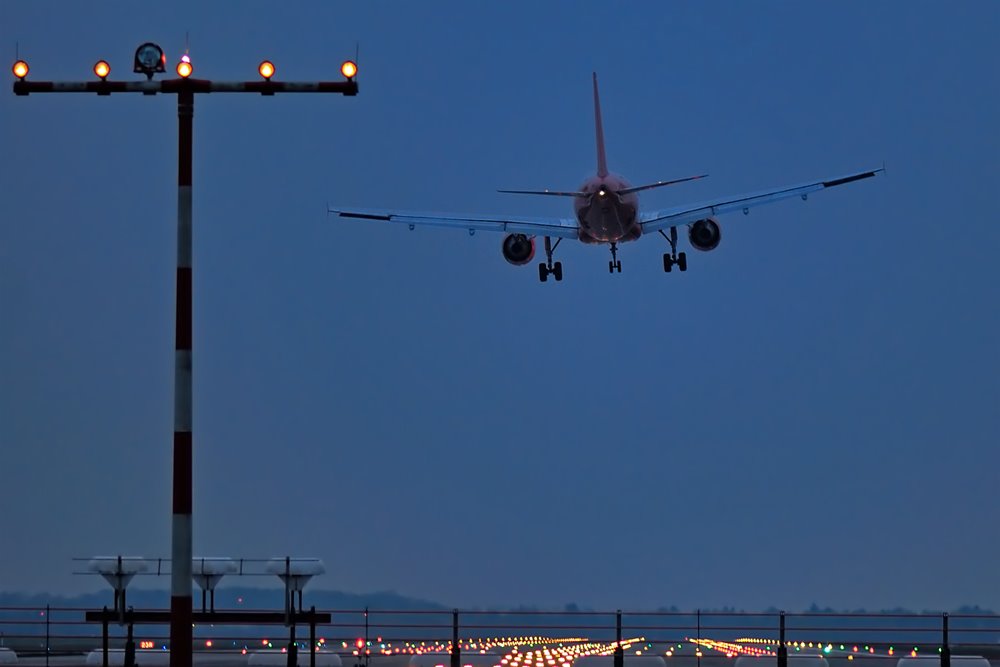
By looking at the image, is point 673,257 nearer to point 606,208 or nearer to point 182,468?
point 606,208

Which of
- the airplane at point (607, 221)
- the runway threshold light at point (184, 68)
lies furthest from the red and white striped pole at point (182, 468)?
the airplane at point (607, 221)

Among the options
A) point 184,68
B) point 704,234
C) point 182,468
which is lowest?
point 182,468

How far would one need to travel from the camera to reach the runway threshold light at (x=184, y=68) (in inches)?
1268

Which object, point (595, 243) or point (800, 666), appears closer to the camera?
point (800, 666)

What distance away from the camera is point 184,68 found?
32250mm

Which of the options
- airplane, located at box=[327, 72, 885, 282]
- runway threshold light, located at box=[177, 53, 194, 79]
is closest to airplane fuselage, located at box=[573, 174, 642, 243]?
airplane, located at box=[327, 72, 885, 282]

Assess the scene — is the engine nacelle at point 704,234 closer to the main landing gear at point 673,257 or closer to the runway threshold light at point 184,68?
the main landing gear at point 673,257

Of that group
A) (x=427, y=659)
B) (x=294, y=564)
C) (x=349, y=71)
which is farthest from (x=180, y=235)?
(x=427, y=659)

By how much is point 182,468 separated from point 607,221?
129 feet

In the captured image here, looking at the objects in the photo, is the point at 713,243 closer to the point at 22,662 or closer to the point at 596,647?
the point at 596,647

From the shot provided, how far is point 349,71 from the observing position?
32.0 meters

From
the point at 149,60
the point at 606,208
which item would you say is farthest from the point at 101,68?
the point at 606,208

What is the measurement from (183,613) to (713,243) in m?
45.2

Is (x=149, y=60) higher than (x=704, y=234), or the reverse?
(x=704, y=234)
